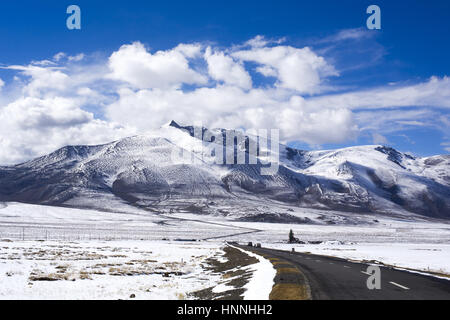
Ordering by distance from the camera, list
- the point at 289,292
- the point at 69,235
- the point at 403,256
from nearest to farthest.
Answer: the point at 289,292, the point at 403,256, the point at 69,235

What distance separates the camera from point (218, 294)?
1738cm

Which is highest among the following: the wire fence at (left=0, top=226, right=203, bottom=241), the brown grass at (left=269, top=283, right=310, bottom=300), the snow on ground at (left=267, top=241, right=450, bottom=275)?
the brown grass at (left=269, top=283, right=310, bottom=300)

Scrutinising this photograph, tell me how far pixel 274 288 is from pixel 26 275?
1750 centimetres

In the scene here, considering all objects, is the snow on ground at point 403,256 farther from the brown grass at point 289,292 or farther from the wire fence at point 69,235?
the wire fence at point 69,235

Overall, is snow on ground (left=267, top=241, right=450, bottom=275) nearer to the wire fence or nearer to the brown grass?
the brown grass

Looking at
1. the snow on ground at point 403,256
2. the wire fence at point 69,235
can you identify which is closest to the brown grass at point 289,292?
the snow on ground at point 403,256

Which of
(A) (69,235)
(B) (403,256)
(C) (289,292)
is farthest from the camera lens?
Answer: (A) (69,235)

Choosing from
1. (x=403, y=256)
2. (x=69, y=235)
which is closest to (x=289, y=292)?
(x=403, y=256)

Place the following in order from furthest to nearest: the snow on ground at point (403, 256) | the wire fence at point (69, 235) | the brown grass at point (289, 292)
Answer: the wire fence at point (69, 235)
the snow on ground at point (403, 256)
the brown grass at point (289, 292)

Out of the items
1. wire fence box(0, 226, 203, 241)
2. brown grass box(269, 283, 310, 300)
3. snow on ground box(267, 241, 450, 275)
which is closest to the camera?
brown grass box(269, 283, 310, 300)

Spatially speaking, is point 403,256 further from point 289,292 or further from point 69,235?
point 69,235

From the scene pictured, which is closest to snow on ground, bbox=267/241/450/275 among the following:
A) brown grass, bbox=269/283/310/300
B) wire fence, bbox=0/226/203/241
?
brown grass, bbox=269/283/310/300
